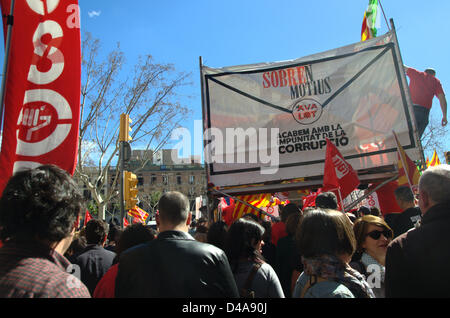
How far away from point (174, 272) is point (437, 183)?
1.69m

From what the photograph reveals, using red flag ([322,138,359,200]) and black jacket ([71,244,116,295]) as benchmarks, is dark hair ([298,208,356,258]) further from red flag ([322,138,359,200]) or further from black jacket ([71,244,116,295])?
red flag ([322,138,359,200])

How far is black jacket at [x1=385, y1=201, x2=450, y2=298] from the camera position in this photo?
167 cm

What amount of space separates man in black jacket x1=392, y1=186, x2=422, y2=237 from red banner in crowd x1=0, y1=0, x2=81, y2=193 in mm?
3515

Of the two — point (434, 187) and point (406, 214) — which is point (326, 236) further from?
point (406, 214)

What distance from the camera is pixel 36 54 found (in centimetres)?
295

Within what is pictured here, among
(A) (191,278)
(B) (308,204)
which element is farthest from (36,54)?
(B) (308,204)

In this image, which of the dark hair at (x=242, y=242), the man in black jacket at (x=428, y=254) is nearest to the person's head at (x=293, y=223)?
the dark hair at (x=242, y=242)

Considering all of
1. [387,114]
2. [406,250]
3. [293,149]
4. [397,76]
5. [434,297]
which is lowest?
[434,297]

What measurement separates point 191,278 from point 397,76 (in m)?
5.15

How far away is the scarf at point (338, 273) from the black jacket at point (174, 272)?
516mm

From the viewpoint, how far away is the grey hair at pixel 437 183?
188 cm

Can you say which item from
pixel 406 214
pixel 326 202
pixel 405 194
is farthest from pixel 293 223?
pixel 405 194

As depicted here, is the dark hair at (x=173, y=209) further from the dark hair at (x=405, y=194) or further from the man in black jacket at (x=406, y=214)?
the dark hair at (x=405, y=194)

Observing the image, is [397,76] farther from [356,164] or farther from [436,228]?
[436,228]
